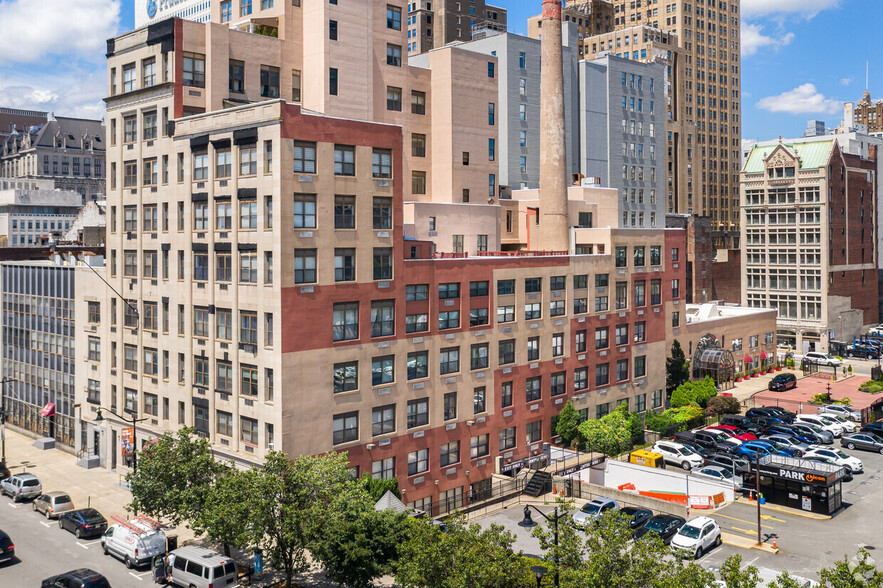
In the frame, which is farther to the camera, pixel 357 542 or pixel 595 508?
pixel 595 508

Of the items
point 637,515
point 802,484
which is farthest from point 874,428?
point 637,515

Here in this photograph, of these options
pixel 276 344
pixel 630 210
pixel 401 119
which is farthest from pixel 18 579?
pixel 630 210

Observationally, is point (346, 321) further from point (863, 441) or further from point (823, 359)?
point (823, 359)

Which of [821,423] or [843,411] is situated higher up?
[843,411]

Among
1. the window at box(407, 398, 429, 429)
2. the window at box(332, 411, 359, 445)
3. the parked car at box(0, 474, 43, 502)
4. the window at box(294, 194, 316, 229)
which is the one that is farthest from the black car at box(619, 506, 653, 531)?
the parked car at box(0, 474, 43, 502)

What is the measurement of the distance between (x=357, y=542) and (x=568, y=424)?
35481mm

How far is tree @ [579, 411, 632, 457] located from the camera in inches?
2685

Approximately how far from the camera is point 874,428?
80.3 m

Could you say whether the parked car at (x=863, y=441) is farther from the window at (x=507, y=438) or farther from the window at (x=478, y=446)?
the window at (x=478, y=446)

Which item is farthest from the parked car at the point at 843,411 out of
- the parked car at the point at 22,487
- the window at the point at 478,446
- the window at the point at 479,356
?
the parked car at the point at 22,487

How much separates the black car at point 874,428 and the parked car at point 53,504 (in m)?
74.3

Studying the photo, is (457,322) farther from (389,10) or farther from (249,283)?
(389,10)

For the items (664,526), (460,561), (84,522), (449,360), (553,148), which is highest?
(553,148)

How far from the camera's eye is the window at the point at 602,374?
7819 cm
